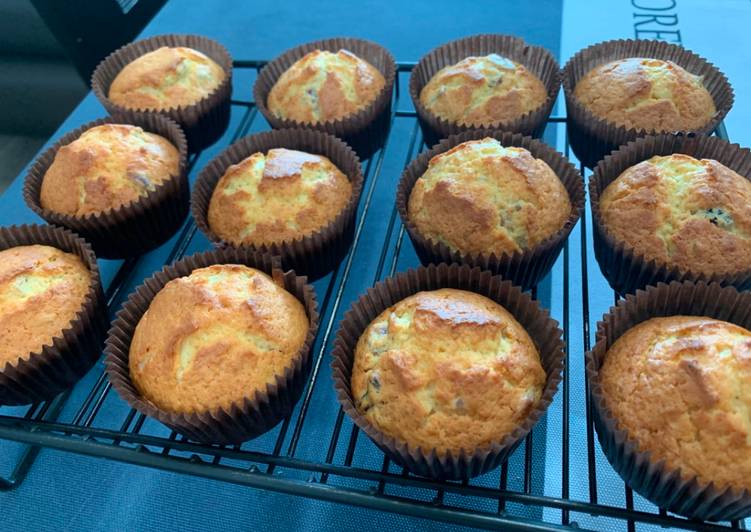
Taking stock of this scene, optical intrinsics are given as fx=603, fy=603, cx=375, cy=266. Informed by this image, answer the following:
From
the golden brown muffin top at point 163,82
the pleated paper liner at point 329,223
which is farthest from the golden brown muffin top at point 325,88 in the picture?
the golden brown muffin top at point 163,82

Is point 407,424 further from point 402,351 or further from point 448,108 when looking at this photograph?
point 448,108

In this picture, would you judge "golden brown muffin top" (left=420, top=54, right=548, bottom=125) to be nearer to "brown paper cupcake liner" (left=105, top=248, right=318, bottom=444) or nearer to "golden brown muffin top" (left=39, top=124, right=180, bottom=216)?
"brown paper cupcake liner" (left=105, top=248, right=318, bottom=444)

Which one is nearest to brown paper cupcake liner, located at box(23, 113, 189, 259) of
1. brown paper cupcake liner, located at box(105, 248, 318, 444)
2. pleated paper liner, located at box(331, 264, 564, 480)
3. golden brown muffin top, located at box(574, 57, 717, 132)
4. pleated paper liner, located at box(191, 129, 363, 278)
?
pleated paper liner, located at box(191, 129, 363, 278)

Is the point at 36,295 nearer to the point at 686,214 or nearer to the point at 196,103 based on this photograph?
the point at 196,103

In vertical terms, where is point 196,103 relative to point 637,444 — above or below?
above

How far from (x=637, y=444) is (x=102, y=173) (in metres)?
2.59

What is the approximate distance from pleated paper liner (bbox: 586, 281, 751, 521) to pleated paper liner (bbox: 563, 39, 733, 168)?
105 centimetres

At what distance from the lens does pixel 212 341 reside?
2.21 m

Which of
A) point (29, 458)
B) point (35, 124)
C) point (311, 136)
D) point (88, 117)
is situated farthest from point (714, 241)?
point (35, 124)

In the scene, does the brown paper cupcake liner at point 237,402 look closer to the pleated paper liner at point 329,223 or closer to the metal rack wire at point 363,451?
the metal rack wire at point 363,451

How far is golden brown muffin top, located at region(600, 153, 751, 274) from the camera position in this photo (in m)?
2.39

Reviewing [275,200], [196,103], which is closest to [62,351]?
[275,200]

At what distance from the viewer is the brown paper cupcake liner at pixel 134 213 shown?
2.87m

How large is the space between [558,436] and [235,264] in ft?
5.05
